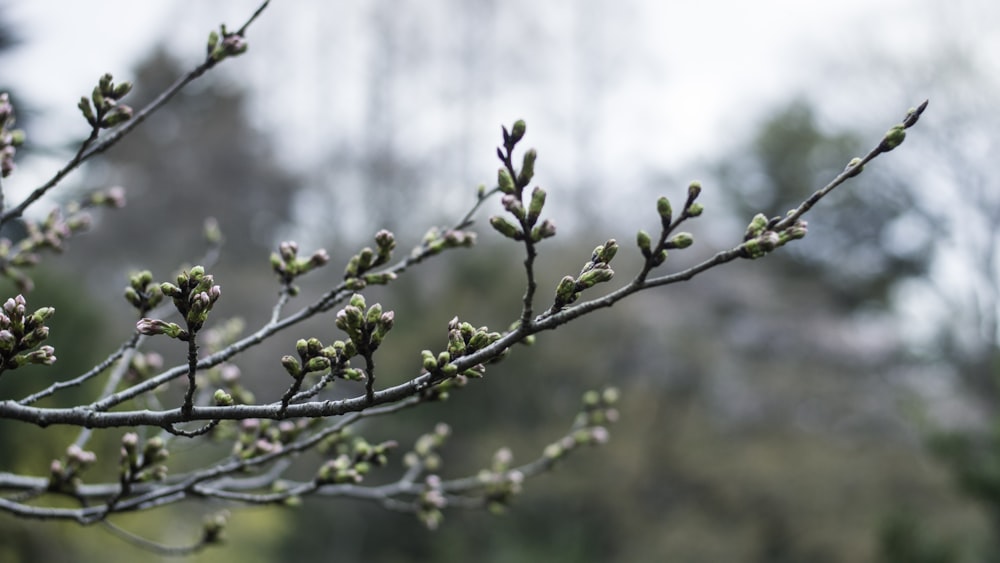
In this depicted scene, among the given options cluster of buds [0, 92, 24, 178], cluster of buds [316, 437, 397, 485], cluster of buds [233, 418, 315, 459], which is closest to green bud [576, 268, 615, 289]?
cluster of buds [316, 437, 397, 485]

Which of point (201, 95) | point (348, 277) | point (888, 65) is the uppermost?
point (201, 95)

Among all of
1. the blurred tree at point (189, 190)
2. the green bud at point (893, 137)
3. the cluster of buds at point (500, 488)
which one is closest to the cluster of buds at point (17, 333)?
the cluster of buds at point (500, 488)

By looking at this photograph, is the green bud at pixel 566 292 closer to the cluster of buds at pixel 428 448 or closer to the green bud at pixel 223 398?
the green bud at pixel 223 398

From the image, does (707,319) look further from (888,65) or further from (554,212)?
(888,65)

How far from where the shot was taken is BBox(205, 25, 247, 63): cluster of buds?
156 cm

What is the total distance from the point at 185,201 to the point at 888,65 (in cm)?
1383

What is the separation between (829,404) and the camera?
38.9 feet

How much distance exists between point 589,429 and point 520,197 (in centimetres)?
120

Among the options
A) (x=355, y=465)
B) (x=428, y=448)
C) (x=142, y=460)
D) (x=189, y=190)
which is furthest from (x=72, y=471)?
(x=189, y=190)

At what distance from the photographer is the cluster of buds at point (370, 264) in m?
1.42

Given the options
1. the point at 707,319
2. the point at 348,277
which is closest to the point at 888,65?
the point at 707,319

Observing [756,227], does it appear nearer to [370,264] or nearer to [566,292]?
[566,292]

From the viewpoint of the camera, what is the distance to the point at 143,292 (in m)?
1.45

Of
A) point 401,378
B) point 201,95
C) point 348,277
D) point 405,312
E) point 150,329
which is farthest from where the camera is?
point 201,95
